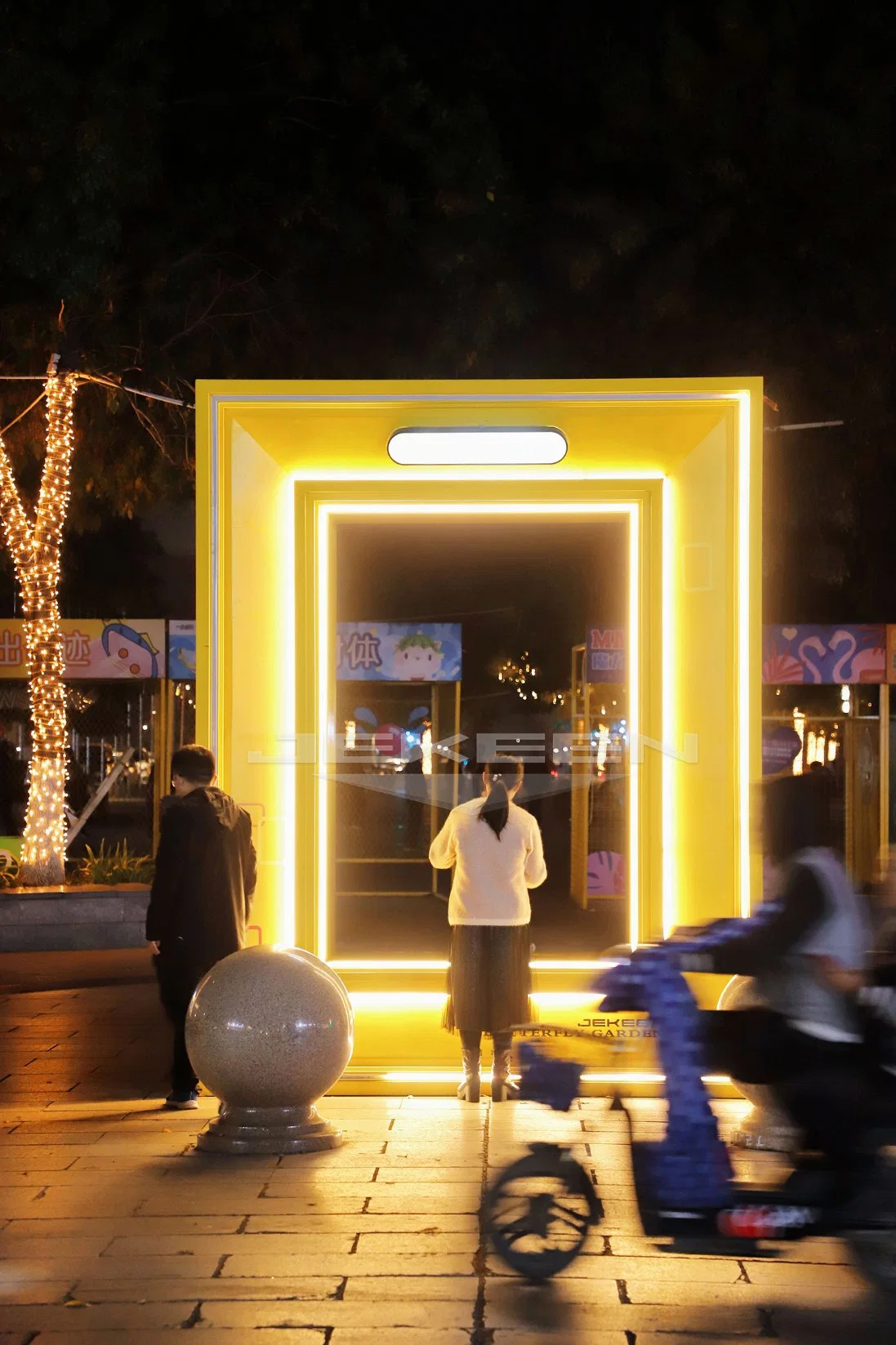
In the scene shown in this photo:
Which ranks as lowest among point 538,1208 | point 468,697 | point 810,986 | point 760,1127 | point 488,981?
point 760,1127

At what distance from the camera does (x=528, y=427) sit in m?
8.59

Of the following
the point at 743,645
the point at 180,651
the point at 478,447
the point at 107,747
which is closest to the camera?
the point at 743,645

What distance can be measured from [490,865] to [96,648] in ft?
37.0

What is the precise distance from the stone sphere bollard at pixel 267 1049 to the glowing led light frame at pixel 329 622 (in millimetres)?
1726

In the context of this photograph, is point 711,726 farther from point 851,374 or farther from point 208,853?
point 851,374

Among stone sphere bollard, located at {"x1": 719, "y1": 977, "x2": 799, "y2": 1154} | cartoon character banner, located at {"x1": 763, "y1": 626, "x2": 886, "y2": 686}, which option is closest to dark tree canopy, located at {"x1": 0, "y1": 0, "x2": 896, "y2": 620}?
cartoon character banner, located at {"x1": 763, "y1": 626, "x2": 886, "y2": 686}

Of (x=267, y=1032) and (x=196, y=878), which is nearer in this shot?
(x=267, y=1032)

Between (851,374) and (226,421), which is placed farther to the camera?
(851,374)

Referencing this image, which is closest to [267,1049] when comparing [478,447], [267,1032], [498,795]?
[267,1032]

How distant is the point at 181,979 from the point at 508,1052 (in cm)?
164

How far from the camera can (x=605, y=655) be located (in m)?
9.90

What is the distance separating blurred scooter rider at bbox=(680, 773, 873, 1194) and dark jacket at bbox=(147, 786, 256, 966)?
3.36 meters

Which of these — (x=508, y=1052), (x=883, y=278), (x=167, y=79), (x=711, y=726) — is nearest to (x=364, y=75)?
(x=167, y=79)

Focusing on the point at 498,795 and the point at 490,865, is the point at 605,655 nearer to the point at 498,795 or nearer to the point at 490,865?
the point at 498,795
